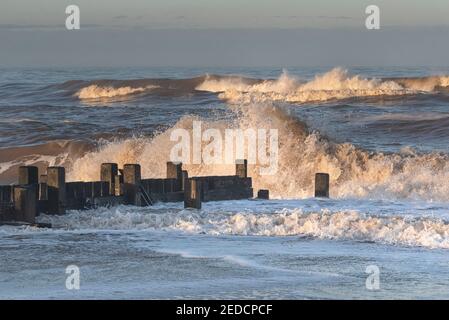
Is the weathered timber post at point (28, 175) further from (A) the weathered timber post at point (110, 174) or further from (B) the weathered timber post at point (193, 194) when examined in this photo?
(B) the weathered timber post at point (193, 194)

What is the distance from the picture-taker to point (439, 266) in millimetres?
11273

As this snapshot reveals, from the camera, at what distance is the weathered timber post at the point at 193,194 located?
1438 cm

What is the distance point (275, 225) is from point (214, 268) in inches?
94.2

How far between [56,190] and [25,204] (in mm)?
653

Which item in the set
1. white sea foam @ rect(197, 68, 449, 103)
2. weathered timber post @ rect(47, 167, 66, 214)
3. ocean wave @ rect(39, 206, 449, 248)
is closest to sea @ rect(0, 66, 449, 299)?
ocean wave @ rect(39, 206, 449, 248)

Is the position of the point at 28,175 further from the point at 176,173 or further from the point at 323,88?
the point at 323,88

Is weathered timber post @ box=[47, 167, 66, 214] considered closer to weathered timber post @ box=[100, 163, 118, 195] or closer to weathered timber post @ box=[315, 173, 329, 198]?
weathered timber post @ box=[100, 163, 118, 195]

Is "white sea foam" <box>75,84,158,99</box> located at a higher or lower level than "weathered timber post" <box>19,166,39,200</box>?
higher

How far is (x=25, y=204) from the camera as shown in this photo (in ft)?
43.1

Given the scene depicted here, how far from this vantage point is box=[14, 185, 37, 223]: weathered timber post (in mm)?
13078

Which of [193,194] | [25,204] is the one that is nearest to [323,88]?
[193,194]

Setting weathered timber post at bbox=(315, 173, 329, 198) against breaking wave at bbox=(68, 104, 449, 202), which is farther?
breaking wave at bbox=(68, 104, 449, 202)

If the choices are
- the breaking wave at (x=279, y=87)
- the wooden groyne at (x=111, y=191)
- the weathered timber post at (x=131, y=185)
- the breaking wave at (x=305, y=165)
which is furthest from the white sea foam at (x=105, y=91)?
the weathered timber post at (x=131, y=185)
